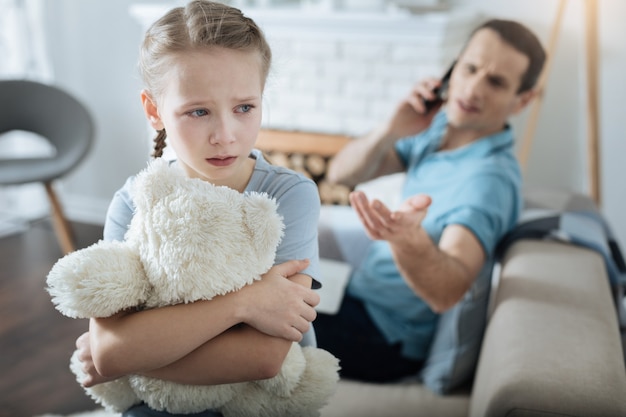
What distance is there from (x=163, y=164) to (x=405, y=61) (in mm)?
1737

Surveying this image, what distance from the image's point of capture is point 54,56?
2.99 meters

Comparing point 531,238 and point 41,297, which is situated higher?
point 531,238

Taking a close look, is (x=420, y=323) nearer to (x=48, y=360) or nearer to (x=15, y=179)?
(x=48, y=360)

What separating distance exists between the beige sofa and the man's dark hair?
0.36 m

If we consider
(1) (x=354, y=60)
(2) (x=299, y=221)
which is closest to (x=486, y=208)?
(2) (x=299, y=221)

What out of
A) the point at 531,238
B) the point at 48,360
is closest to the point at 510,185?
the point at 531,238

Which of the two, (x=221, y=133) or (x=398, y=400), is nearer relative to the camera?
(x=221, y=133)

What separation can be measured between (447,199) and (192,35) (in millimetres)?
909

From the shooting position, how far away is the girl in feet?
1.73

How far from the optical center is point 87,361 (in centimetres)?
60

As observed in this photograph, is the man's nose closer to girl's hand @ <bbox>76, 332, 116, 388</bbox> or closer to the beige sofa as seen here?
the beige sofa

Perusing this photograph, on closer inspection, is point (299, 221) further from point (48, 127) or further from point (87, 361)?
point (48, 127)

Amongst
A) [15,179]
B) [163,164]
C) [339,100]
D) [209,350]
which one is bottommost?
[15,179]

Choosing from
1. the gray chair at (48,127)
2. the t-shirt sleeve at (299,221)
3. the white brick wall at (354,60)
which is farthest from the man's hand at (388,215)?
the gray chair at (48,127)
